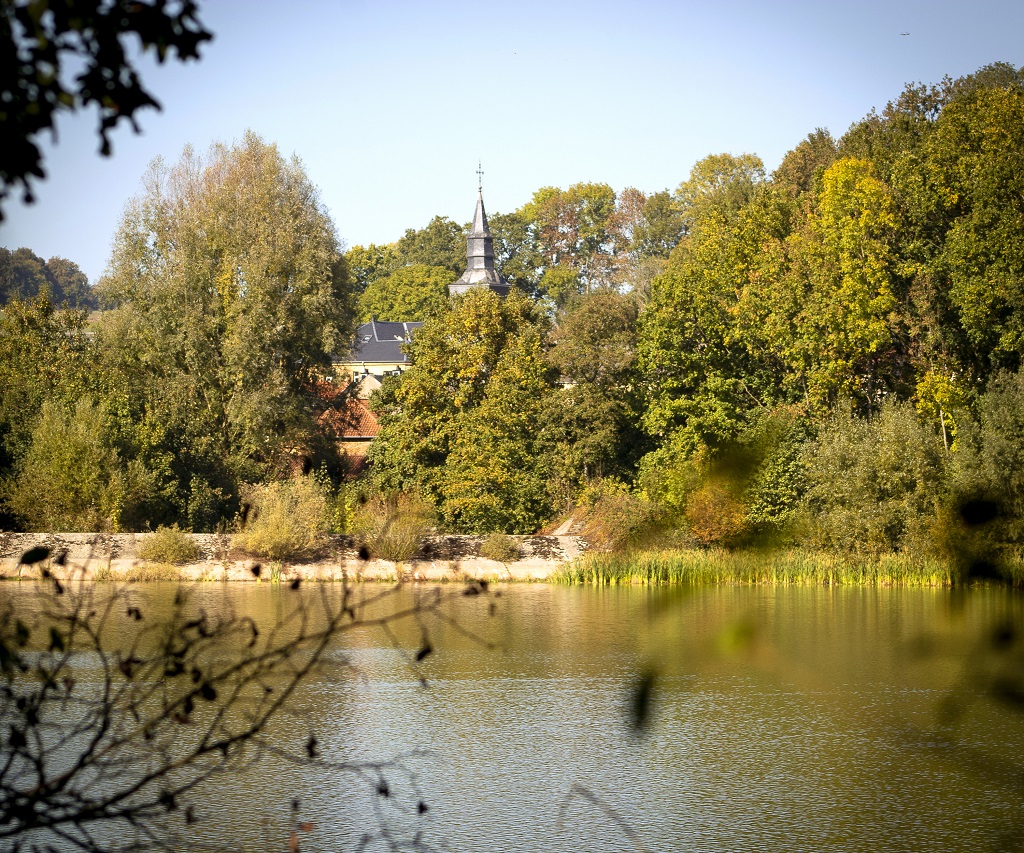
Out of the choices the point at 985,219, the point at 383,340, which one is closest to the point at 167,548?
the point at 985,219

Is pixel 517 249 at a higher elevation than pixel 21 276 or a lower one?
higher

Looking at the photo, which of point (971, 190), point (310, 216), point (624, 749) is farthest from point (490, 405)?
point (624, 749)

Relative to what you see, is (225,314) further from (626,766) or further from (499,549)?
(626,766)

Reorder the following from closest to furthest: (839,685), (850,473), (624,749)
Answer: (624,749) → (839,685) → (850,473)

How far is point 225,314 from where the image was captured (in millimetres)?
31562

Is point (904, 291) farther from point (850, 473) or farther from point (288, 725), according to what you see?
point (288, 725)

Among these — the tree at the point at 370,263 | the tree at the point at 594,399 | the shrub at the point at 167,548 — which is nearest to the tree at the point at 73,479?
the shrub at the point at 167,548

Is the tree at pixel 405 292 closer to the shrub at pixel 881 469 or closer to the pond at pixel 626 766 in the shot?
the shrub at pixel 881 469

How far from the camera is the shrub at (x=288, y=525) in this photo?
27.1 meters

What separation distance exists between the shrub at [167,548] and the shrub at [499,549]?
660 cm

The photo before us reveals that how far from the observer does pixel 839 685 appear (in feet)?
51.2

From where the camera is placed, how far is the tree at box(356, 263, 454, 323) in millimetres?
74250

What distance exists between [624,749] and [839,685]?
424 cm

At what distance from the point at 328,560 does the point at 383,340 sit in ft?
158
